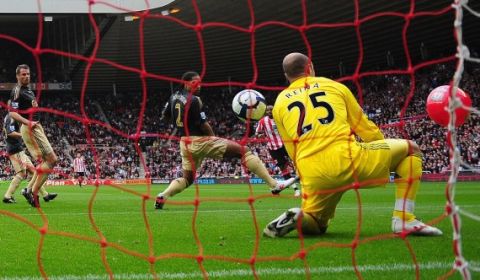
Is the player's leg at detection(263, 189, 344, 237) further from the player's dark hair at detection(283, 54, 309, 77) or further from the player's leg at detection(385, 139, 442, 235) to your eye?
the player's dark hair at detection(283, 54, 309, 77)

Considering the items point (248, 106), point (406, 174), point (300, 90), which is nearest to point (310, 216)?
point (406, 174)

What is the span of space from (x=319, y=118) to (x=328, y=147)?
0.76 feet

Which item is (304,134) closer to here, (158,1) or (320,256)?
(320,256)

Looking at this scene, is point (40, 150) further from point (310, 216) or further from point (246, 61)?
point (246, 61)

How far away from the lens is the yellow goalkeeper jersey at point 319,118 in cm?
511

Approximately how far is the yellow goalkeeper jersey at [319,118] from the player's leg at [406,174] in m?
0.20

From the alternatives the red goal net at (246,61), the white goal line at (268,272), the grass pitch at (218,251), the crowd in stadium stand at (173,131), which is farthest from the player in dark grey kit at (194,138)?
the crowd in stadium stand at (173,131)

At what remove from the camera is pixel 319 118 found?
5141 mm

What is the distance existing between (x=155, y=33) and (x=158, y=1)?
20.2 feet

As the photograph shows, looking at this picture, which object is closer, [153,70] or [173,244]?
[173,244]

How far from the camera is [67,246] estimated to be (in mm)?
5363

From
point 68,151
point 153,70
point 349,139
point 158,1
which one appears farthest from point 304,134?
point 153,70

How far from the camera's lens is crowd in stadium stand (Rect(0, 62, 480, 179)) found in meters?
25.5

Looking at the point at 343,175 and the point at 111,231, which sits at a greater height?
the point at 343,175
